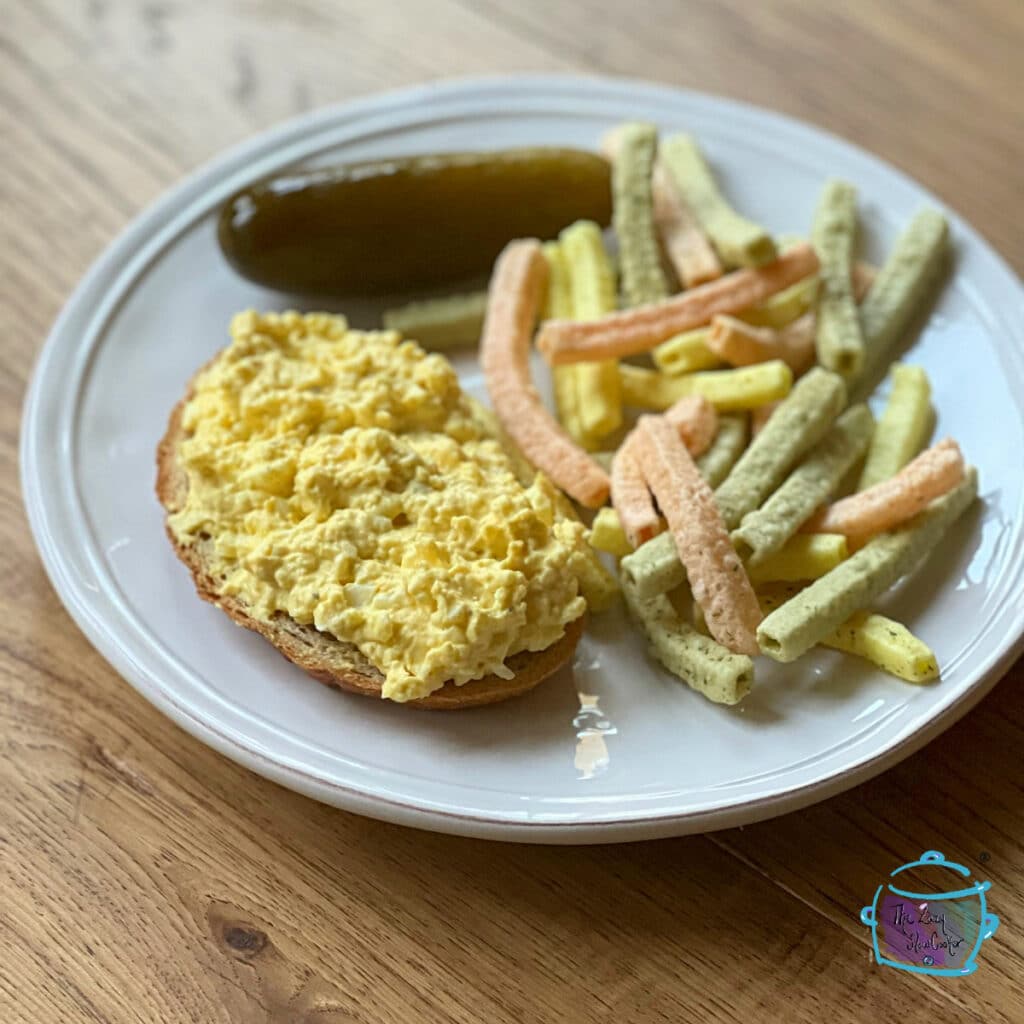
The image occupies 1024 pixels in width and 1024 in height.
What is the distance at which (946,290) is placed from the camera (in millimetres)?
2697

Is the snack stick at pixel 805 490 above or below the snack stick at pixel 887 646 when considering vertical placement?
above

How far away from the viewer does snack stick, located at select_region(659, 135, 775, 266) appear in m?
2.54

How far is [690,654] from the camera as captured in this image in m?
2.03

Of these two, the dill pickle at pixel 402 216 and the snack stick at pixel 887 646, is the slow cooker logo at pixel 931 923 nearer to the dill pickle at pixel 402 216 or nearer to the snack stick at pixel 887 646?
the snack stick at pixel 887 646

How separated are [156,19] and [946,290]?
7.90 ft

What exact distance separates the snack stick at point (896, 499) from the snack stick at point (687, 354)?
452 mm

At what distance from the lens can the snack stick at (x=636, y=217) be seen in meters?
2.63

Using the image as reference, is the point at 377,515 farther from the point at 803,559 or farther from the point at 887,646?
the point at 887,646

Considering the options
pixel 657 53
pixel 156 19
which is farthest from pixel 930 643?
pixel 156 19

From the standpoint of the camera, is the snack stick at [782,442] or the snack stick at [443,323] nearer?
the snack stick at [782,442]

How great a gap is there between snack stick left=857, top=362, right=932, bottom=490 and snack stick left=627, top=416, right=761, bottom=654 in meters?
0.39

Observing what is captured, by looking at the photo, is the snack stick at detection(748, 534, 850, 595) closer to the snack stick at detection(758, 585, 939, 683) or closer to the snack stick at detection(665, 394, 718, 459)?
the snack stick at detection(758, 585, 939, 683)

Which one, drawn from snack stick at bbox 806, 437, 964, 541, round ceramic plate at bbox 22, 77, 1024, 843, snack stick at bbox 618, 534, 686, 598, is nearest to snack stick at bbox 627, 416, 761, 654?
snack stick at bbox 618, 534, 686, 598

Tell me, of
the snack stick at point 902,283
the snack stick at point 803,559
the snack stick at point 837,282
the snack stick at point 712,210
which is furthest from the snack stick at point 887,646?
the snack stick at point 712,210
